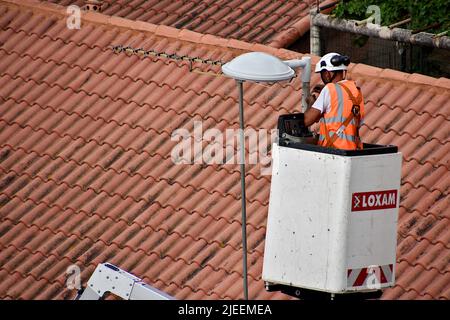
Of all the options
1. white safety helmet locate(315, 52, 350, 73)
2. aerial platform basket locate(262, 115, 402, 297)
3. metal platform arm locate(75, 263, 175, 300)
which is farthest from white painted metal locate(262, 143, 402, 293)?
metal platform arm locate(75, 263, 175, 300)

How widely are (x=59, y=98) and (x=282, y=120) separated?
16.2ft

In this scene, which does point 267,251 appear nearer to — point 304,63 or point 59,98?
point 304,63

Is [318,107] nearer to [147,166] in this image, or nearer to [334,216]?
[334,216]

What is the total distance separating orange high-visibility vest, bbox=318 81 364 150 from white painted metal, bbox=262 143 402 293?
0.47 m

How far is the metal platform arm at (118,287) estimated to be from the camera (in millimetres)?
11789

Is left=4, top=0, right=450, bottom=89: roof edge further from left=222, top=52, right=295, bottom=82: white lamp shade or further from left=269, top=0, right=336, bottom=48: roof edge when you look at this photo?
left=222, top=52, right=295, bottom=82: white lamp shade

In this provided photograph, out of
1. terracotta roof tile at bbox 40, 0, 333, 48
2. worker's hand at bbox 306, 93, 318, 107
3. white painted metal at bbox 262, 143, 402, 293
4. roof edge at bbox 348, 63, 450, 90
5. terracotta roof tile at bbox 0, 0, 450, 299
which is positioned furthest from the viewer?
terracotta roof tile at bbox 40, 0, 333, 48

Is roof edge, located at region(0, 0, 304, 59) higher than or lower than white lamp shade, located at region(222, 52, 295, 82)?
lower

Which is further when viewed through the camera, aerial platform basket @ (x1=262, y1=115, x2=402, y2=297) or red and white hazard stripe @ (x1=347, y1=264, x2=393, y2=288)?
red and white hazard stripe @ (x1=347, y1=264, x2=393, y2=288)

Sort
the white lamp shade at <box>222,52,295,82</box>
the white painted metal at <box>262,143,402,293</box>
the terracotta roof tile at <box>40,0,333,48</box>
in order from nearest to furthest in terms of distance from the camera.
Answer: the white painted metal at <box>262,143,402,293</box> → the white lamp shade at <box>222,52,295,82</box> → the terracotta roof tile at <box>40,0,333,48</box>

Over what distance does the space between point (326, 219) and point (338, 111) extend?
38.4 inches

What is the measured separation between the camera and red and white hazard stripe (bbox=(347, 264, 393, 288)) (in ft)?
37.4

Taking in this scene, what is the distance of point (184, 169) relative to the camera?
48.4ft
